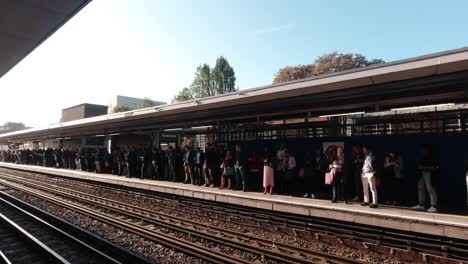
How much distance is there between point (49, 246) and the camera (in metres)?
9.31

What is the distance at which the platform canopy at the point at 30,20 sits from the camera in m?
5.37

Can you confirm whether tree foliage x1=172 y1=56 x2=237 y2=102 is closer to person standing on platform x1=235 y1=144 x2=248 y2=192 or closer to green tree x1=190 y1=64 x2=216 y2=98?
green tree x1=190 y1=64 x2=216 y2=98

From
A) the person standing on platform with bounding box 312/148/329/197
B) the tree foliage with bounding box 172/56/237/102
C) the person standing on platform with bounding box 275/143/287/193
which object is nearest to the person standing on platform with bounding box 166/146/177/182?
the person standing on platform with bounding box 275/143/287/193

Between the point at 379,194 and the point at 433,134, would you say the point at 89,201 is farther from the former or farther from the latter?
the point at 433,134

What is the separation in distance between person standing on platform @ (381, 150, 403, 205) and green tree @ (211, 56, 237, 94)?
70472mm

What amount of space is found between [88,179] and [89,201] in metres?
7.94

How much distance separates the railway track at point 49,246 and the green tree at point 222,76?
226 ft

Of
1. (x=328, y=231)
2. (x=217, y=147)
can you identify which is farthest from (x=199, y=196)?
(x=328, y=231)

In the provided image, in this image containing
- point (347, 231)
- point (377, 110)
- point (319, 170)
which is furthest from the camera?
point (377, 110)

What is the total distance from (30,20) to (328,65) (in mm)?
43762

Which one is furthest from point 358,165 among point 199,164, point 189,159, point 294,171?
point 189,159

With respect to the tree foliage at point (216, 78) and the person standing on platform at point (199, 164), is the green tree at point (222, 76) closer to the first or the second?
the tree foliage at point (216, 78)

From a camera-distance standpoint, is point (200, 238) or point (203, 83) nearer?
point (200, 238)

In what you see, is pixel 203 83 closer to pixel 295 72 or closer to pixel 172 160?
pixel 295 72
